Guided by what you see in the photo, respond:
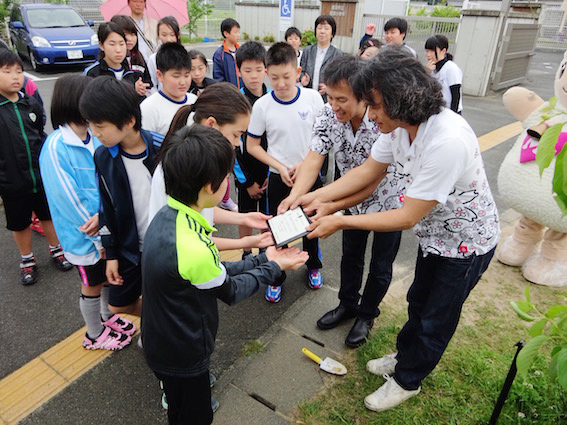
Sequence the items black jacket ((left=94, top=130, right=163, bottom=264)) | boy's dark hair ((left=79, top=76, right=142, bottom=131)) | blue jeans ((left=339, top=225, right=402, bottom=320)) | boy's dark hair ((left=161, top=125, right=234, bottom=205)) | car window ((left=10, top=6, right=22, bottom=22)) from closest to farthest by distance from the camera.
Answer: boy's dark hair ((left=161, top=125, right=234, bottom=205))
boy's dark hair ((left=79, top=76, right=142, bottom=131))
black jacket ((left=94, top=130, right=163, bottom=264))
blue jeans ((left=339, top=225, right=402, bottom=320))
car window ((left=10, top=6, right=22, bottom=22))

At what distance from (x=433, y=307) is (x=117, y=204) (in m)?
1.75

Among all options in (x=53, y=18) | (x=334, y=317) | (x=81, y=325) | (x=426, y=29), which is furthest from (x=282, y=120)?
(x=53, y=18)

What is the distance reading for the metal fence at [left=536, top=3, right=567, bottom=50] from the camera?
21719 millimetres

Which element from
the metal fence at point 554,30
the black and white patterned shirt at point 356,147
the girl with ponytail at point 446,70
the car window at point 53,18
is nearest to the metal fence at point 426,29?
the girl with ponytail at point 446,70

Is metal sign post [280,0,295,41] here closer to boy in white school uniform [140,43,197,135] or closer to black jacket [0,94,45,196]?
boy in white school uniform [140,43,197,135]

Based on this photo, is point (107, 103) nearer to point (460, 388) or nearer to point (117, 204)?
point (117, 204)

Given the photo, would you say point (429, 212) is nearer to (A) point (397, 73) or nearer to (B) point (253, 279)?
(A) point (397, 73)

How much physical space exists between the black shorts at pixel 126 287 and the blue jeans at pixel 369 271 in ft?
4.47

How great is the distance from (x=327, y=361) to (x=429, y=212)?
1.17 metres

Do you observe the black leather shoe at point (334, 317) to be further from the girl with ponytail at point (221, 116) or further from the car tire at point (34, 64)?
the car tire at point (34, 64)

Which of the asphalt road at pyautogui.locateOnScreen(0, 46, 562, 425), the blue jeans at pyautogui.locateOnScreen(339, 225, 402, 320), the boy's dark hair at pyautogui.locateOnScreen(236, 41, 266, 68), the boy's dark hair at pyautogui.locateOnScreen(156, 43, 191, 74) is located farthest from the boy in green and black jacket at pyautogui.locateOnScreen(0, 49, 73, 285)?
the blue jeans at pyautogui.locateOnScreen(339, 225, 402, 320)

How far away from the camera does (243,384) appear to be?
2.43 metres

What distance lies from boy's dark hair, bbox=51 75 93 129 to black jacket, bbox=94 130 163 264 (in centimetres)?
39

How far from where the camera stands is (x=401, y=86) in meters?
1.70
